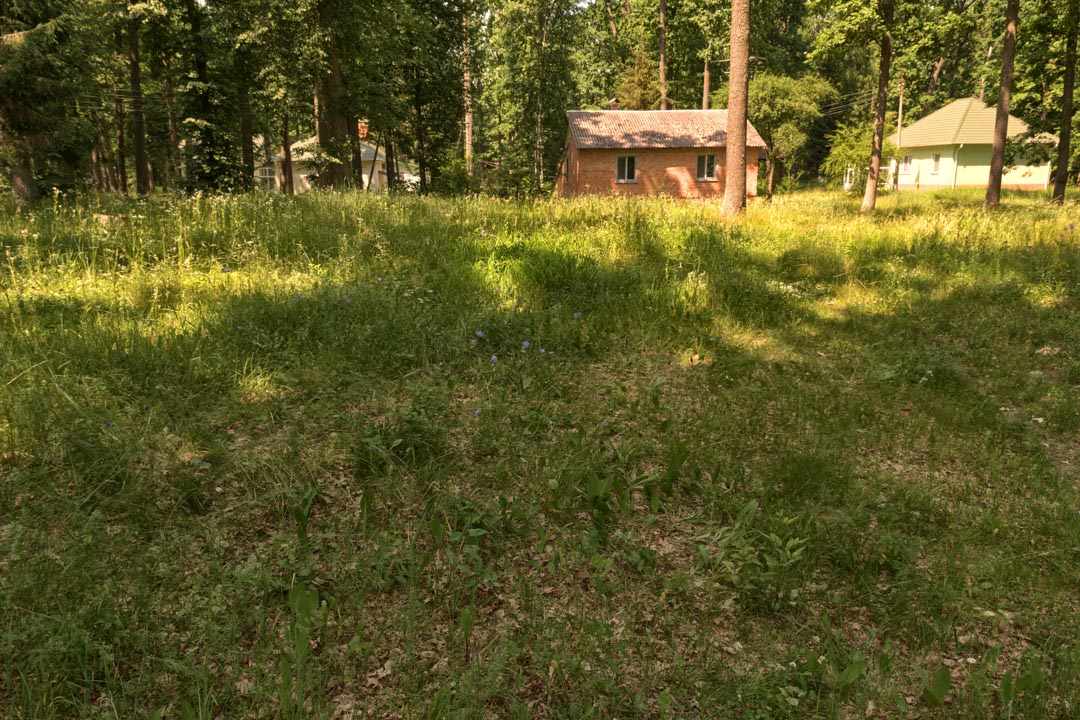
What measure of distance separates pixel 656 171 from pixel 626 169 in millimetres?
1585

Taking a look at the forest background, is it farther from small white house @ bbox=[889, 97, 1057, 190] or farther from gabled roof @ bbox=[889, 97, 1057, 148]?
small white house @ bbox=[889, 97, 1057, 190]

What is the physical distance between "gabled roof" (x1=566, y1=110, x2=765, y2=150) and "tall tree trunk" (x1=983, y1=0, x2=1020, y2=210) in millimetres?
15917

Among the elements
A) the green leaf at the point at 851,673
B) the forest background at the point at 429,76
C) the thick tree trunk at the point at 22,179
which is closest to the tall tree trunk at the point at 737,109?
the forest background at the point at 429,76

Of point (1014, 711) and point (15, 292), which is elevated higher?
point (15, 292)

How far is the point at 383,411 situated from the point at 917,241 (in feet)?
28.9

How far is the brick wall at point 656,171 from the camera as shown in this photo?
3241 centimetres

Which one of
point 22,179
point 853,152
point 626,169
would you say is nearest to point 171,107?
point 22,179

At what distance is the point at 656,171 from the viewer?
32.8 metres

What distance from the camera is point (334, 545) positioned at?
3.20m

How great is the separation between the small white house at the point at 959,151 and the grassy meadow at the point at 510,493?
40.0 m

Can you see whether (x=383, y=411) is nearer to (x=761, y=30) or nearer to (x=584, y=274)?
(x=584, y=274)

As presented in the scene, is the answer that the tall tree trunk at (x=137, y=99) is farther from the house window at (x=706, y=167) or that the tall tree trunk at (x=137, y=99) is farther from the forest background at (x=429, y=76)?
the house window at (x=706, y=167)

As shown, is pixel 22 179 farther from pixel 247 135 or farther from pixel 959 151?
pixel 959 151

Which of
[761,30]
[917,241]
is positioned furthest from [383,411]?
[761,30]
